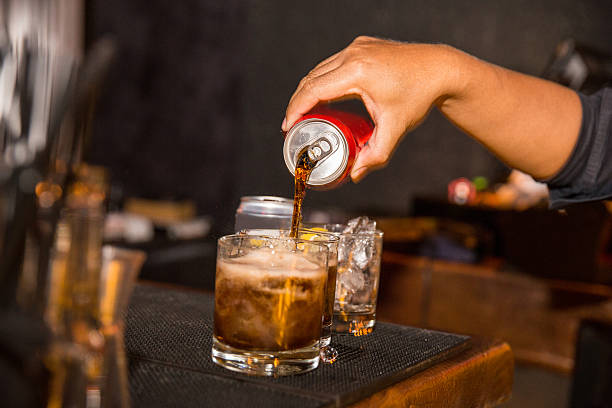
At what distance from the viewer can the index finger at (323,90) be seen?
84 cm

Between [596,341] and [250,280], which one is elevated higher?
[250,280]

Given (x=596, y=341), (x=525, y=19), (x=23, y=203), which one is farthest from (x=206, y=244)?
(x=525, y=19)

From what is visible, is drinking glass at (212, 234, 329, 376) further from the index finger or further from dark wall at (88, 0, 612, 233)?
dark wall at (88, 0, 612, 233)

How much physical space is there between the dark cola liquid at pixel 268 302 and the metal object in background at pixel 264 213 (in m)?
0.20

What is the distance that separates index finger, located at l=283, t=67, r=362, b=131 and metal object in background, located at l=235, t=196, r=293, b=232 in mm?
159

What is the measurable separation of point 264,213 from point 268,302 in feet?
0.84

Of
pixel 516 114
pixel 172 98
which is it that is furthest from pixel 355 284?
pixel 172 98

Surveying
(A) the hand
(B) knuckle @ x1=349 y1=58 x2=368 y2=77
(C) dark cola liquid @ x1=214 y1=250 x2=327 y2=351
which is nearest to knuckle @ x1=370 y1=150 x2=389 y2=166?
(A) the hand

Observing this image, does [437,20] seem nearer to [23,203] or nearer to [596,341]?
[596,341]

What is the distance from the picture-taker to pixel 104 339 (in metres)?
0.52

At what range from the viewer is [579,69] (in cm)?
319

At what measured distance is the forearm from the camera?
42.2 inches

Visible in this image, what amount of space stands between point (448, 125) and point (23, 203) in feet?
16.1

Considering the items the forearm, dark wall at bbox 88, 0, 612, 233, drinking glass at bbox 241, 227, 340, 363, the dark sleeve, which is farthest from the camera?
dark wall at bbox 88, 0, 612, 233
